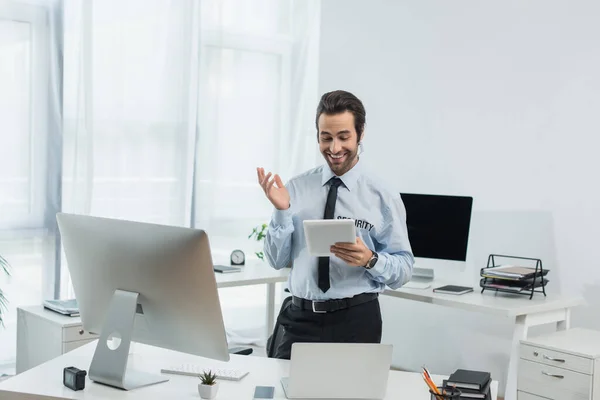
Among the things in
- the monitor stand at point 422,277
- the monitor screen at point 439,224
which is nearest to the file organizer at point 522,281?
the monitor screen at point 439,224

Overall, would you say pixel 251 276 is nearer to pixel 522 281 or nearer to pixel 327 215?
pixel 522 281

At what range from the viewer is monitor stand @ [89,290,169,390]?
2.30 meters

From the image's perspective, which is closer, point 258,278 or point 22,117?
point 258,278

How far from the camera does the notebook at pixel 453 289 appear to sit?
407 cm

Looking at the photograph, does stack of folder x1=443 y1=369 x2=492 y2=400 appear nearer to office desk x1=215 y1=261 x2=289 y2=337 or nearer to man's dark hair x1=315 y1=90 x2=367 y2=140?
man's dark hair x1=315 y1=90 x2=367 y2=140

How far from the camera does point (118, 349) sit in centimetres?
234

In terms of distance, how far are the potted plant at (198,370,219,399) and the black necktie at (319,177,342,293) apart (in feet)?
1.96

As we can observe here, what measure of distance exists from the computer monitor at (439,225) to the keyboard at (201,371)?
2112 millimetres

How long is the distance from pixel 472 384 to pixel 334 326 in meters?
0.63

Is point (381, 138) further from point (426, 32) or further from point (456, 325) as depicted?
point (456, 325)

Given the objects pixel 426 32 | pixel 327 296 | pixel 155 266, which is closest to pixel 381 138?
pixel 426 32

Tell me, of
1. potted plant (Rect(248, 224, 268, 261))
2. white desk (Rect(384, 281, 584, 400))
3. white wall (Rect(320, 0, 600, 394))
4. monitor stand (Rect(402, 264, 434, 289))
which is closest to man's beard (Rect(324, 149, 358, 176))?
white desk (Rect(384, 281, 584, 400))

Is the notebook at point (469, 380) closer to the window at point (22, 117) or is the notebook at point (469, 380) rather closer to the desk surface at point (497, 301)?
the desk surface at point (497, 301)

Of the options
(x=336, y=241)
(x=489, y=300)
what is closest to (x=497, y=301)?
(x=489, y=300)
